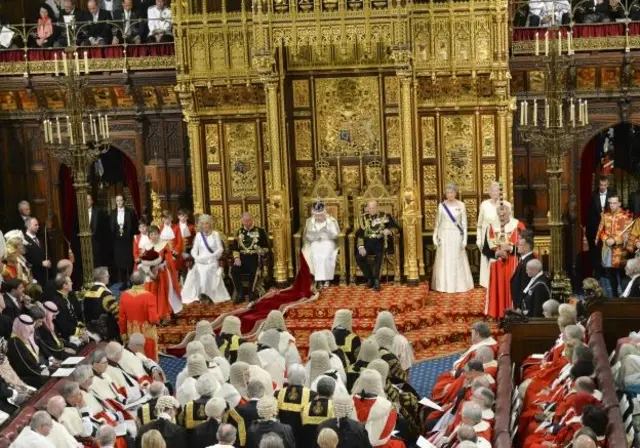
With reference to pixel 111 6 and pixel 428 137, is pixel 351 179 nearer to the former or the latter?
pixel 428 137

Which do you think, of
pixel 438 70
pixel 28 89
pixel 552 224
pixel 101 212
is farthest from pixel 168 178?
pixel 552 224

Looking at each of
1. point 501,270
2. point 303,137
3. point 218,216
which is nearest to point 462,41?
point 303,137

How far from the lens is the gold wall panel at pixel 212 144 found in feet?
76.2

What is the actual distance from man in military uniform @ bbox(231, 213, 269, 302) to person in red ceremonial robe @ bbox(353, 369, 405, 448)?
8021mm

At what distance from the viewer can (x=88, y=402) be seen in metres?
14.3

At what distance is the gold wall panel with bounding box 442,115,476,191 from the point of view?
891 inches

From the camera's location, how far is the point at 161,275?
21.0 metres

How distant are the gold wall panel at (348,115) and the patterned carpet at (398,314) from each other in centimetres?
270

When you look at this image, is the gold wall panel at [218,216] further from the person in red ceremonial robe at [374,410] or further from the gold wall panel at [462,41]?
the person in red ceremonial robe at [374,410]

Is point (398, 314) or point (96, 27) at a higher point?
point (96, 27)

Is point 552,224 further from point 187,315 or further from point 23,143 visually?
point 23,143

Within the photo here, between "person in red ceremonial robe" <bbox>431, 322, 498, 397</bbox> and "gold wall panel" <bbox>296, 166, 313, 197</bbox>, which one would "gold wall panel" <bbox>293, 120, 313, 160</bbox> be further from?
"person in red ceremonial robe" <bbox>431, 322, 498, 397</bbox>

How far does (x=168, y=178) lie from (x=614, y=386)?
12.9m

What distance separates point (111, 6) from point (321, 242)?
6.70 metres
